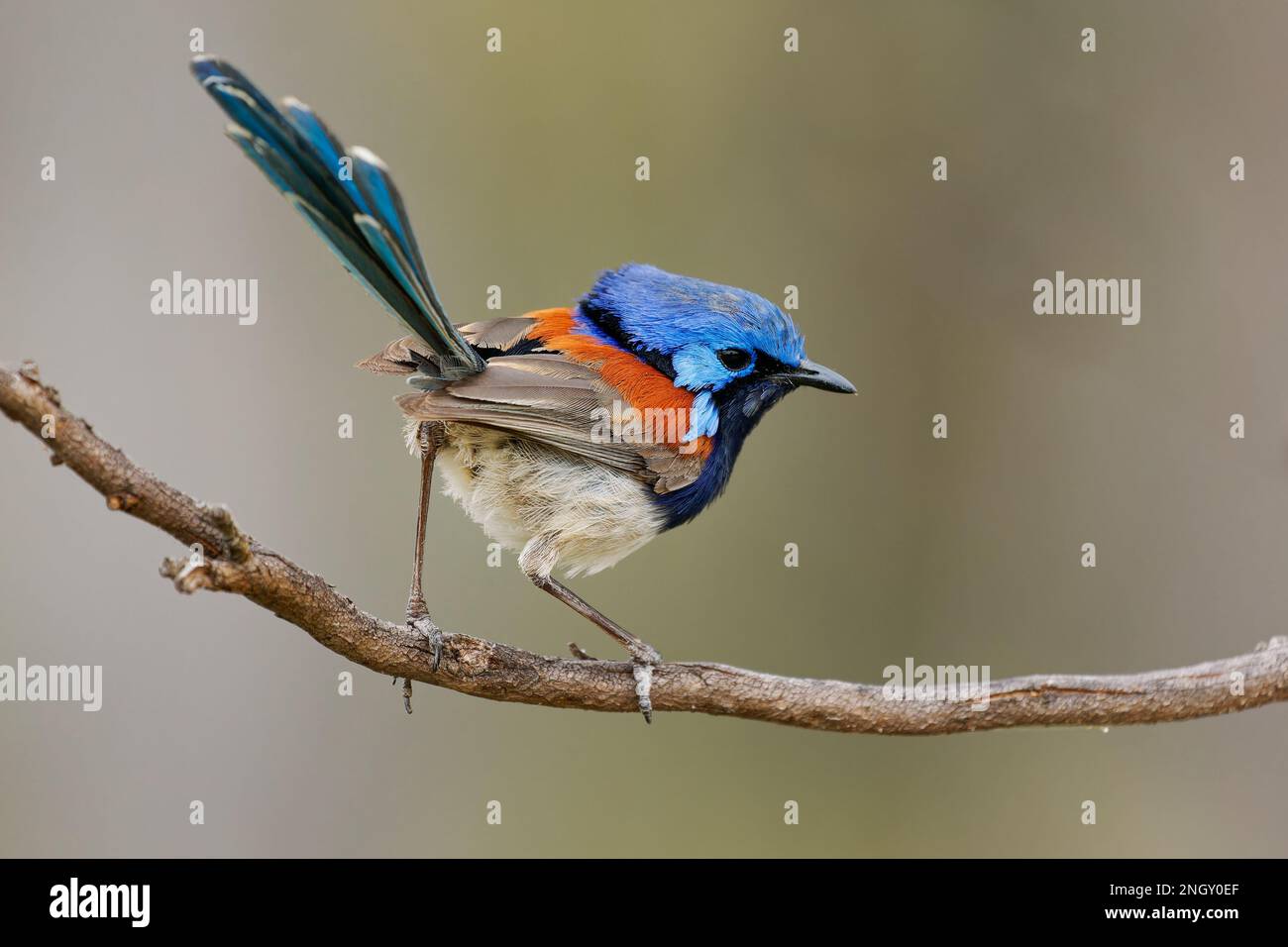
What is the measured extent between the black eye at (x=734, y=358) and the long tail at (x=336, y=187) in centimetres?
124

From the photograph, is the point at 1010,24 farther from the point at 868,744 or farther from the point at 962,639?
the point at 868,744

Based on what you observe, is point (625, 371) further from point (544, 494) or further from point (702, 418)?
point (544, 494)

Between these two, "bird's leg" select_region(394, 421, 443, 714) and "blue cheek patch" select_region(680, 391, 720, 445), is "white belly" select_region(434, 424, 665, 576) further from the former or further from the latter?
"blue cheek patch" select_region(680, 391, 720, 445)

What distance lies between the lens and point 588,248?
804 centimetres

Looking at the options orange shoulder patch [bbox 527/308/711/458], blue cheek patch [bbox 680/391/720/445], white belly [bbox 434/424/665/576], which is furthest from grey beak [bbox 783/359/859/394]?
white belly [bbox 434/424/665/576]

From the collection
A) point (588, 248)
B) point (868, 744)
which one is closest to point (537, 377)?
point (588, 248)

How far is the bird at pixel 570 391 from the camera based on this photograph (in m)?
3.78

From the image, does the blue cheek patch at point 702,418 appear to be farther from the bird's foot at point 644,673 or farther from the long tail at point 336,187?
the long tail at point 336,187

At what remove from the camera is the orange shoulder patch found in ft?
15.0

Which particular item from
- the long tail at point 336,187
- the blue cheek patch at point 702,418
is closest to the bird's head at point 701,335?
the blue cheek patch at point 702,418

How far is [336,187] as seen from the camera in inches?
142

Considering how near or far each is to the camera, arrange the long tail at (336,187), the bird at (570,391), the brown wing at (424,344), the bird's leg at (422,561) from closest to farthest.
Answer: the long tail at (336,187) → the bird at (570,391) → the bird's leg at (422,561) → the brown wing at (424,344)

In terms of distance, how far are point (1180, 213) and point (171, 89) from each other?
5.87 metres

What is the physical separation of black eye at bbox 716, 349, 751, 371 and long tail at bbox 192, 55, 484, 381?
124 centimetres
